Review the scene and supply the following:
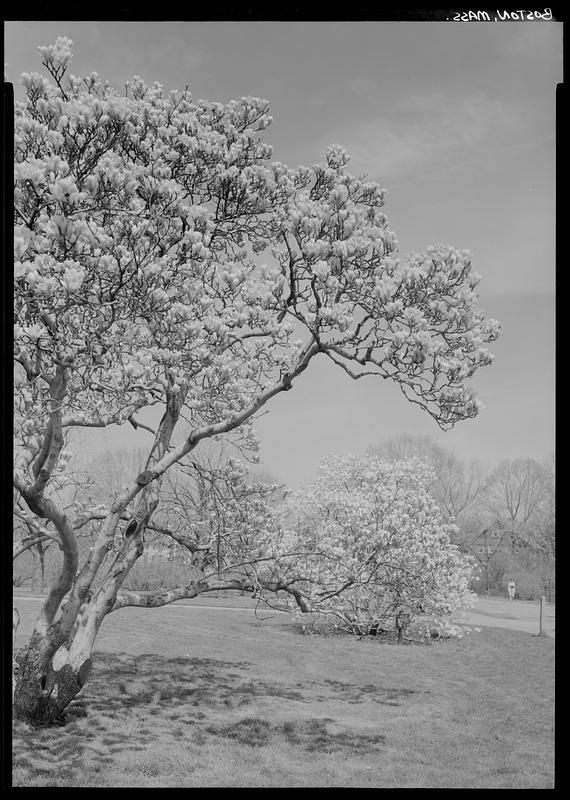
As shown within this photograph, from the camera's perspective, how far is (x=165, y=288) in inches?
235

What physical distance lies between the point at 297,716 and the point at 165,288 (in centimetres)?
614

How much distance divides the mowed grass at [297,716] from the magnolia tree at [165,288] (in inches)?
47.3

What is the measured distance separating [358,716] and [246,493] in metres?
3.47

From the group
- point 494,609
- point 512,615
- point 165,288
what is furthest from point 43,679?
point 494,609

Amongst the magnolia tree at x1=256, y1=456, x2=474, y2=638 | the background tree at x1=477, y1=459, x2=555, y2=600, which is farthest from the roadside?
the magnolia tree at x1=256, y1=456, x2=474, y2=638

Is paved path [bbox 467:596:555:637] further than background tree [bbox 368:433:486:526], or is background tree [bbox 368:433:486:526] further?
background tree [bbox 368:433:486:526]

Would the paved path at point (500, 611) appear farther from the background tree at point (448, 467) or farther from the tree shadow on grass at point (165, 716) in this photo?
the tree shadow on grass at point (165, 716)

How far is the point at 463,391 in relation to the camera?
5734mm

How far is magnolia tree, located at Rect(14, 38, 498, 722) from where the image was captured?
5.31 m

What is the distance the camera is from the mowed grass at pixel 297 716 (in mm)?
6266

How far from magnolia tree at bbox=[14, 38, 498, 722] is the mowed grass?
1.20 m

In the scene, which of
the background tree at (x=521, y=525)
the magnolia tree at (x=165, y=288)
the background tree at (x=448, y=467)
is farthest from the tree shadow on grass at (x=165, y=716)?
the background tree at (x=448, y=467)

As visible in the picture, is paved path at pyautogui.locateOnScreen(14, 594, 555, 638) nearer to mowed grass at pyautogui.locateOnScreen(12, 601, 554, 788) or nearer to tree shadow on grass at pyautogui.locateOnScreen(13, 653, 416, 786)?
mowed grass at pyautogui.locateOnScreen(12, 601, 554, 788)
